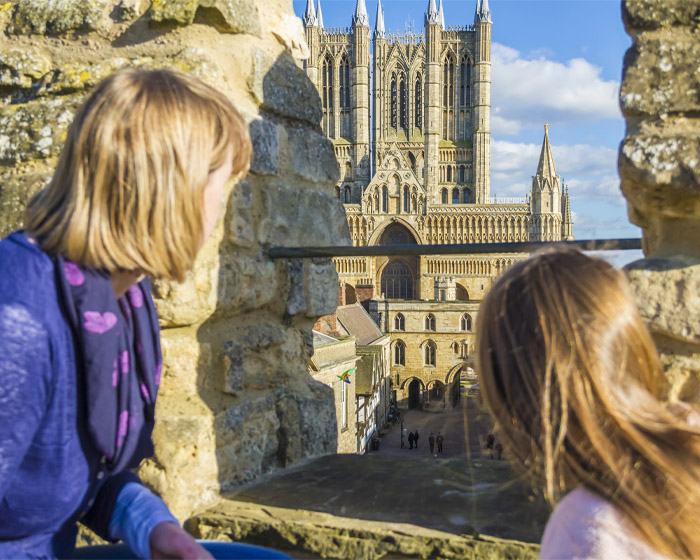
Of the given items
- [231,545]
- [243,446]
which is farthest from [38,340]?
[243,446]

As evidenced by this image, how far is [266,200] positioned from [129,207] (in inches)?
43.1

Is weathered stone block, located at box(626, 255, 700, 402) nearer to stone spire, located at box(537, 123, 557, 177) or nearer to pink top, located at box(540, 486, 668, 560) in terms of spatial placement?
pink top, located at box(540, 486, 668, 560)

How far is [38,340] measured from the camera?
3.38ft

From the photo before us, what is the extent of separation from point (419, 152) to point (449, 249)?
163 feet

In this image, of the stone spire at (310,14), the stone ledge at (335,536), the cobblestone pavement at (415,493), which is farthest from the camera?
the stone spire at (310,14)

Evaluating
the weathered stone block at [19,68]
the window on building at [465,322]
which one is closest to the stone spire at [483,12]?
the window on building at [465,322]

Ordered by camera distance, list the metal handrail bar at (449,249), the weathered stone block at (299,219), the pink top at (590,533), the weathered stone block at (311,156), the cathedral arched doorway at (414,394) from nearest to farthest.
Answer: the pink top at (590,533) → the metal handrail bar at (449,249) → the weathered stone block at (299,219) → the weathered stone block at (311,156) → the cathedral arched doorway at (414,394)

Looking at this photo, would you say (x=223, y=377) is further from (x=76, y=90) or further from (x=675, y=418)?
(x=675, y=418)

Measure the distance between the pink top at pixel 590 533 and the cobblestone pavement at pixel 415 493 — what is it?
0.54 meters

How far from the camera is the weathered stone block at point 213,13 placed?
1.92 meters

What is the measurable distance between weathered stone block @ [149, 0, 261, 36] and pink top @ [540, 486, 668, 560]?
5.35 ft

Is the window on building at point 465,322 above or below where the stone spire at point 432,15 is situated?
below

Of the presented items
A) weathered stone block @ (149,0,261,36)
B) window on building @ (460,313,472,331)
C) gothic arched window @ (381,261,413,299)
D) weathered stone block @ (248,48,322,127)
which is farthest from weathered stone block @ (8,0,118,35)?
gothic arched window @ (381,261,413,299)

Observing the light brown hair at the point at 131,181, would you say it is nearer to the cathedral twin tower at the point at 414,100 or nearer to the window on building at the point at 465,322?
the window on building at the point at 465,322
